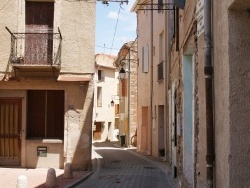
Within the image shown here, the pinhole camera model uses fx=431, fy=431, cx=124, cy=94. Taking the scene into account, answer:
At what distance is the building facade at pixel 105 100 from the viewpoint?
45.9 metres

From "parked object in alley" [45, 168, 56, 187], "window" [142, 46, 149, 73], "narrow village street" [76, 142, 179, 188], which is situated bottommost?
"narrow village street" [76, 142, 179, 188]

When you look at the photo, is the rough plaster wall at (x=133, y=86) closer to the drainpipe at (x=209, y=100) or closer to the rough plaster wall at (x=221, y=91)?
the drainpipe at (x=209, y=100)

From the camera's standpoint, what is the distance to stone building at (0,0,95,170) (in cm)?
1504

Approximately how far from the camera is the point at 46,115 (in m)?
15.6

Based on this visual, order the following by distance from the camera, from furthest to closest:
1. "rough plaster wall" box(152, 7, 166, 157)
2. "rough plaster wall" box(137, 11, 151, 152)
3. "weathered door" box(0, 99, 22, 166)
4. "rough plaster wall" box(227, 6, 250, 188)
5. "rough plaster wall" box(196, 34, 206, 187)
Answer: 1. "rough plaster wall" box(137, 11, 151, 152)
2. "rough plaster wall" box(152, 7, 166, 157)
3. "weathered door" box(0, 99, 22, 166)
4. "rough plaster wall" box(196, 34, 206, 187)
5. "rough plaster wall" box(227, 6, 250, 188)

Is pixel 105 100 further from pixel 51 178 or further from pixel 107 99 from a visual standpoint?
pixel 51 178

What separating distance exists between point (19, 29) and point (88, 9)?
8.35 feet

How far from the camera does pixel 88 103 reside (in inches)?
599

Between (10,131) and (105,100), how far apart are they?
32.2 m

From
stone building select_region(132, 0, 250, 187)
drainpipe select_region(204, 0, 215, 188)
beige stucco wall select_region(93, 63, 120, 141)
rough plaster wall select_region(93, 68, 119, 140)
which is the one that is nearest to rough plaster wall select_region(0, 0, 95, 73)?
stone building select_region(132, 0, 250, 187)

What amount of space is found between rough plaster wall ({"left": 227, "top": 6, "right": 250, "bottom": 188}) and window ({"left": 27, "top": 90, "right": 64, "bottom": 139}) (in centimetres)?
1177

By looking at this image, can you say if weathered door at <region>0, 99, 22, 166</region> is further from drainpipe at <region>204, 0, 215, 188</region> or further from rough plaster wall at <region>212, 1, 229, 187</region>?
rough plaster wall at <region>212, 1, 229, 187</region>

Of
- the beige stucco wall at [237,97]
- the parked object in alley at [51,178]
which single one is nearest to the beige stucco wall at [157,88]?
the parked object in alley at [51,178]

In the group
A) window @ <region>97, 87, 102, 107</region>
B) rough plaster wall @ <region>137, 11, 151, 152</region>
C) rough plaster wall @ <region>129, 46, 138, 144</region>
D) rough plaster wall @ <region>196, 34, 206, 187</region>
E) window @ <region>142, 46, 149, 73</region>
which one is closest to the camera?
rough plaster wall @ <region>196, 34, 206, 187</region>
